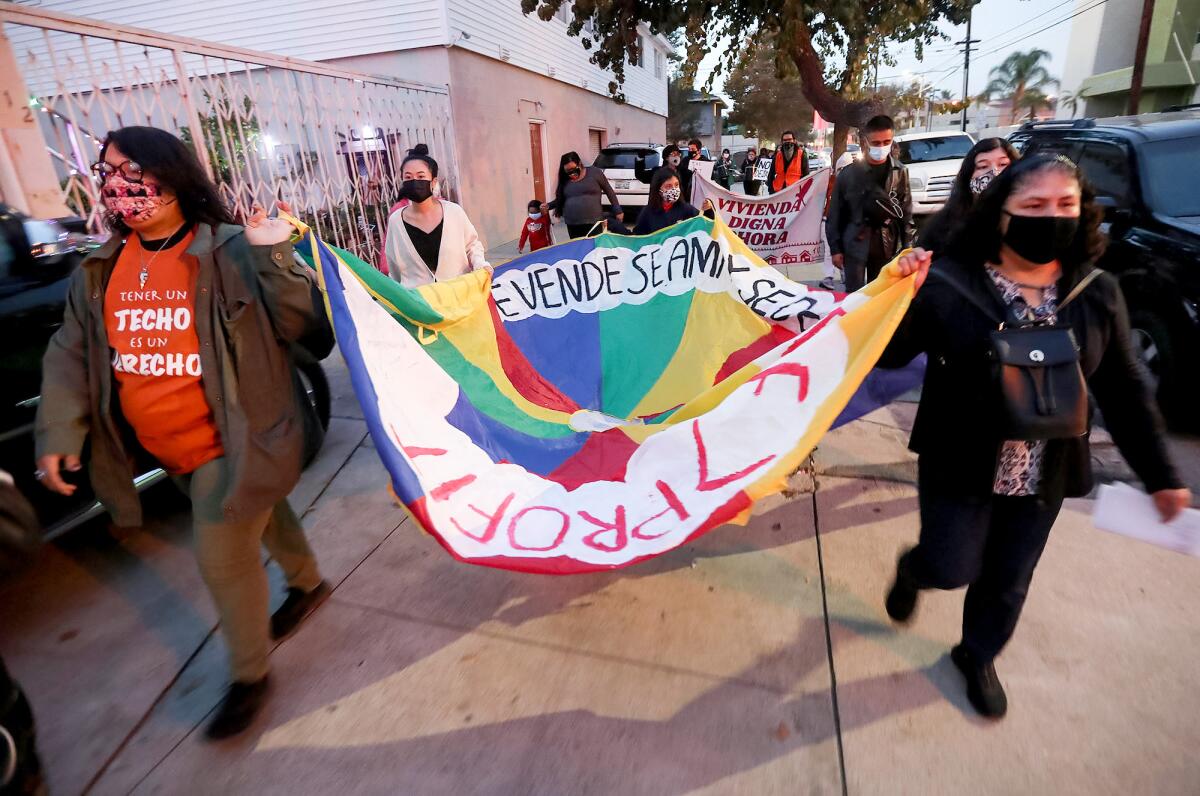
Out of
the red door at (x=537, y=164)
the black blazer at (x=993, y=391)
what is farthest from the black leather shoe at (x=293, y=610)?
the red door at (x=537, y=164)

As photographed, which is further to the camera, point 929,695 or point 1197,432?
point 1197,432

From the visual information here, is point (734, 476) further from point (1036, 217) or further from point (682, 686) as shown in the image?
point (1036, 217)

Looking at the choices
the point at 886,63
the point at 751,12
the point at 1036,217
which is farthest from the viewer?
the point at 886,63

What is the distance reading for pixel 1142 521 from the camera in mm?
2084

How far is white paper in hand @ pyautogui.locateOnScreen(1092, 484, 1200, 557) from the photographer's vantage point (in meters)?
2.03

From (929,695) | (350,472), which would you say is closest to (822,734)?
(929,695)

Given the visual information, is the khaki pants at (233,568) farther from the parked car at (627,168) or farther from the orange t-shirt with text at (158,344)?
the parked car at (627,168)

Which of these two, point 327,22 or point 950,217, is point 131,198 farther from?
point 327,22

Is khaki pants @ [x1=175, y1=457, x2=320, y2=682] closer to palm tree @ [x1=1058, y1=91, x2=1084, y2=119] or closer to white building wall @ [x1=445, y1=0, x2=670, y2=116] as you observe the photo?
white building wall @ [x1=445, y1=0, x2=670, y2=116]

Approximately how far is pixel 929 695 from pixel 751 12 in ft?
36.1

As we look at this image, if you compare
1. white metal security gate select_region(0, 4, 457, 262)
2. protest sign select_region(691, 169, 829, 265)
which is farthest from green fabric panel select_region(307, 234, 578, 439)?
protest sign select_region(691, 169, 829, 265)

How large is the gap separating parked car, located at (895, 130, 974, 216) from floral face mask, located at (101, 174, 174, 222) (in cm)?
1301

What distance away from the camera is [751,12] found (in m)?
10.7

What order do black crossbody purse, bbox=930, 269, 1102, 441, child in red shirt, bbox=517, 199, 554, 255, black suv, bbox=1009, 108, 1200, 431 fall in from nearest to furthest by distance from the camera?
black crossbody purse, bbox=930, 269, 1102, 441 → black suv, bbox=1009, 108, 1200, 431 → child in red shirt, bbox=517, 199, 554, 255
